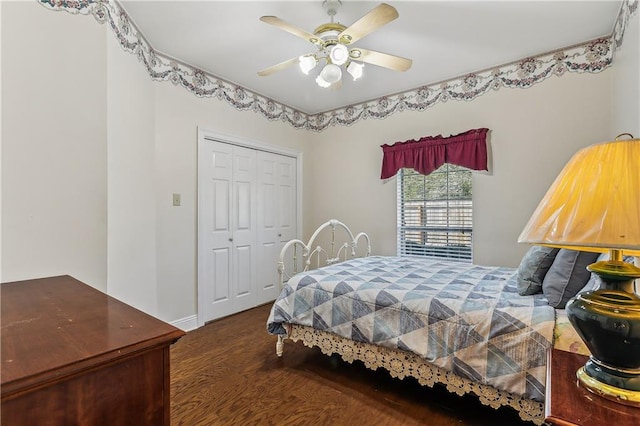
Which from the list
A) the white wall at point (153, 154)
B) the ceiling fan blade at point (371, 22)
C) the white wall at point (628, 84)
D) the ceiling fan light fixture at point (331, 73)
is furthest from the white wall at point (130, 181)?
the white wall at point (628, 84)

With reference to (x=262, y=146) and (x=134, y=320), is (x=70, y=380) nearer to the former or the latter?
(x=134, y=320)

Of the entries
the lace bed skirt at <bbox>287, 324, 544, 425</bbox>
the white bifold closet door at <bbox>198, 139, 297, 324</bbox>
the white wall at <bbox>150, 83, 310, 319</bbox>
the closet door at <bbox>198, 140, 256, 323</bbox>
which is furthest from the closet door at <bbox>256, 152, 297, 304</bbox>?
the lace bed skirt at <bbox>287, 324, 544, 425</bbox>

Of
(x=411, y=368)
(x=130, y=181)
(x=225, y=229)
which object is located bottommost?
(x=411, y=368)

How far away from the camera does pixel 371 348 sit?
190cm

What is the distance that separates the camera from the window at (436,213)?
10.6ft

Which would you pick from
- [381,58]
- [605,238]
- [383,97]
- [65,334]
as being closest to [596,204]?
[605,238]

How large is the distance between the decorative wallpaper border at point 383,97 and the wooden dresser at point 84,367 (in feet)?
5.46

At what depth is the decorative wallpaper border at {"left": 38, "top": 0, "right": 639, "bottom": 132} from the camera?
6.61ft

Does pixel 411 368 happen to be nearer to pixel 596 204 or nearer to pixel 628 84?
pixel 596 204

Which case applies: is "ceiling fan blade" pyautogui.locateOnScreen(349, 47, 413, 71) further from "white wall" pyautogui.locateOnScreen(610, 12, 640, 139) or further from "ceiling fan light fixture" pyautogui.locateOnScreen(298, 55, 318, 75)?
"white wall" pyautogui.locateOnScreen(610, 12, 640, 139)

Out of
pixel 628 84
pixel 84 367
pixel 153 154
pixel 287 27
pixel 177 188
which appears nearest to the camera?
pixel 84 367

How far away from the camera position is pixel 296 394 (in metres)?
1.88

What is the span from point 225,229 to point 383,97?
2508 mm

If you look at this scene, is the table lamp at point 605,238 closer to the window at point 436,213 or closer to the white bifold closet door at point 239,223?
the window at point 436,213
